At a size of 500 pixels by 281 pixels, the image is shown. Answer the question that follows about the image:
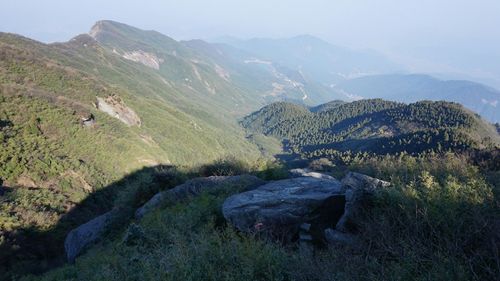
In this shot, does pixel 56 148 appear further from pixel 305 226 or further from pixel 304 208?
pixel 305 226

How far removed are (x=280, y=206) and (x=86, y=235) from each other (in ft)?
59.5

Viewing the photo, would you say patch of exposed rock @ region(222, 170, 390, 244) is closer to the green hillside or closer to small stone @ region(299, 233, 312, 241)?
small stone @ region(299, 233, 312, 241)

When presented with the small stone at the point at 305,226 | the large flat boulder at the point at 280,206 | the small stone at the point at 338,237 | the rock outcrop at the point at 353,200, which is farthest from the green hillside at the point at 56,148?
the small stone at the point at 338,237

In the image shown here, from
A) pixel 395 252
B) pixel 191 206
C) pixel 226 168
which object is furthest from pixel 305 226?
pixel 226 168

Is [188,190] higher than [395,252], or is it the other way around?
[395,252]

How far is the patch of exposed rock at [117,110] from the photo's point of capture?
301ft

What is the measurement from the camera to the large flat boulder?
1112cm

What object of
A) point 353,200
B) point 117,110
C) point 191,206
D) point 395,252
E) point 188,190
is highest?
point 395,252

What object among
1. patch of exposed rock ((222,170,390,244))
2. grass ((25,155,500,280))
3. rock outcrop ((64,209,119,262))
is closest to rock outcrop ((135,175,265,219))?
rock outcrop ((64,209,119,262))

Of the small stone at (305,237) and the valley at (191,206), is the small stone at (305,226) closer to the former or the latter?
the valley at (191,206)

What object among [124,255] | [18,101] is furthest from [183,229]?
[18,101]

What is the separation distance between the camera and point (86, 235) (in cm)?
2459

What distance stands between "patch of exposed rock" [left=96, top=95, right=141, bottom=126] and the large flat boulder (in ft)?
283

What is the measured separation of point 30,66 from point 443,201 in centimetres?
10187
